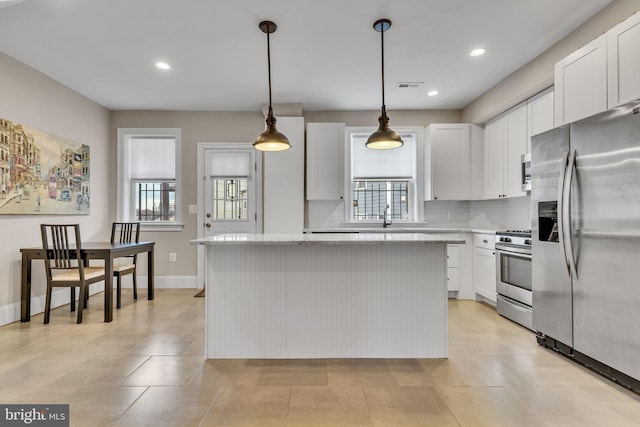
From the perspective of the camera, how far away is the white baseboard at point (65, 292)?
10.9ft

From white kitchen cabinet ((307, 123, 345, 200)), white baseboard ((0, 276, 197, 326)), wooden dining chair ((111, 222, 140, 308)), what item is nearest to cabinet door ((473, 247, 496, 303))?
white kitchen cabinet ((307, 123, 345, 200))

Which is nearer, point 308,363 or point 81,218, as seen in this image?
point 308,363

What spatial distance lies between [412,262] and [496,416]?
3.44 feet

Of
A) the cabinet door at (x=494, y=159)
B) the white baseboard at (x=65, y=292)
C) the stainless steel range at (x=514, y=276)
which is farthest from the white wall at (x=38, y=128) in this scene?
the cabinet door at (x=494, y=159)

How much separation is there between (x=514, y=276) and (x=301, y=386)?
2.53m

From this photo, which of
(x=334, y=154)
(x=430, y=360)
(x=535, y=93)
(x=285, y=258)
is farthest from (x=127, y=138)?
(x=535, y=93)

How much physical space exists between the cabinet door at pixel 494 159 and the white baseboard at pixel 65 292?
4.44 metres

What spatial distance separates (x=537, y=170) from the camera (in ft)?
9.09

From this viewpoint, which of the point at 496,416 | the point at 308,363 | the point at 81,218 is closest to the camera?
the point at 496,416

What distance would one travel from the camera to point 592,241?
2.23 m

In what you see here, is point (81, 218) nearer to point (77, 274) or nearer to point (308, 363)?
point (77, 274)

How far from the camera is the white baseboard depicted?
3334 mm

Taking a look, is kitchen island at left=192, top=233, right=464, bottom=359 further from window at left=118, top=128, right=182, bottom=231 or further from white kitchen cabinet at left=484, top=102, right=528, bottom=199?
window at left=118, top=128, right=182, bottom=231

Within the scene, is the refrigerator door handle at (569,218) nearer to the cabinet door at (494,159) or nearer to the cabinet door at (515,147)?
the cabinet door at (515,147)
